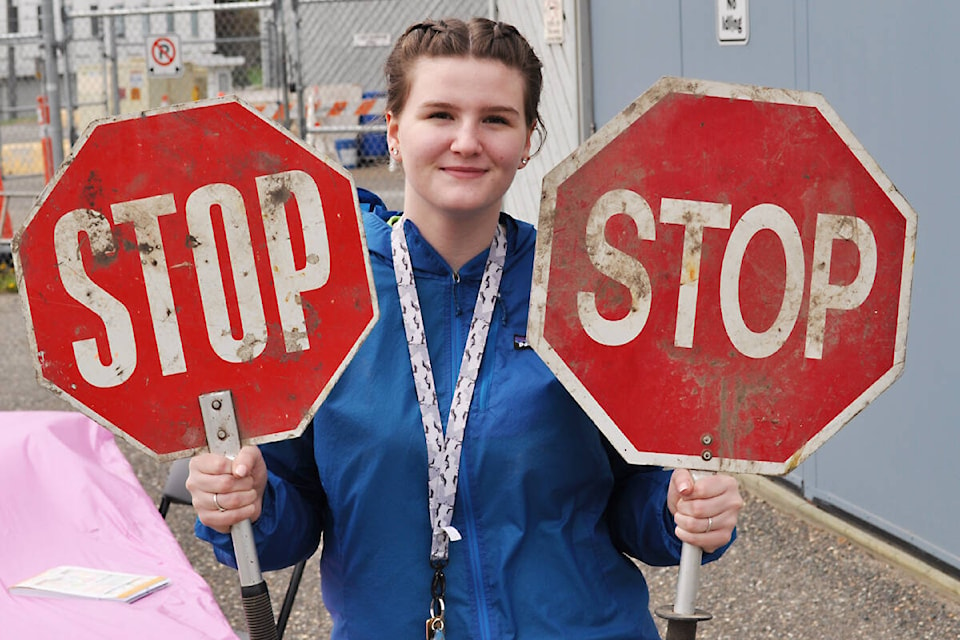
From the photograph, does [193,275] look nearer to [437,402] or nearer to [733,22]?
[437,402]

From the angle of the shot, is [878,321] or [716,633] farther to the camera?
[716,633]

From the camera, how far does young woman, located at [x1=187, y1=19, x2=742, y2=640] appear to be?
202cm

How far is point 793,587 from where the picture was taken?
16.0ft

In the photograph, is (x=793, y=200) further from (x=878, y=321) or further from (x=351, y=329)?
(x=351, y=329)

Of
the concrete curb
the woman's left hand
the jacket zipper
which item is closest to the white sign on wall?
the concrete curb

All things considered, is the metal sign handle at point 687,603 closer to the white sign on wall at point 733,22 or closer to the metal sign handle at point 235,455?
the metal sign handle at point 235,455

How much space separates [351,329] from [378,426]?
0.23m

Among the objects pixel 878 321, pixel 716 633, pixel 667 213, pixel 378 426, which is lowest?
pixel 716 633

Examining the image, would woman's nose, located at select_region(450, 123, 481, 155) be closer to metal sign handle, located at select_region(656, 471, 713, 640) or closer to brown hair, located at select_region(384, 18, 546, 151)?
brown hair, located at select_region(384, 18, 546, 151)

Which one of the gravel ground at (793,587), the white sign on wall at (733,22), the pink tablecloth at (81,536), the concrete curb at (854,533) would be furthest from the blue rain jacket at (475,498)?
the white sign on wall at (733,22)

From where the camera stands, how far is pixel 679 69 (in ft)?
21.1

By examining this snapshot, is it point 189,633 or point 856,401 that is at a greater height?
point 856,401

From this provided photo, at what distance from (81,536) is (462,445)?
1.73m

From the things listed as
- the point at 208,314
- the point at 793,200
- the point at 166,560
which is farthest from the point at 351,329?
the point at 166,560
